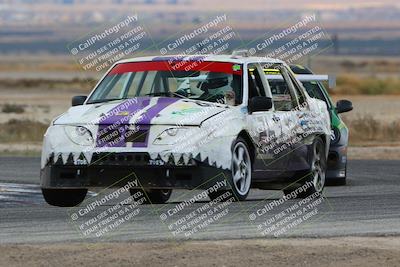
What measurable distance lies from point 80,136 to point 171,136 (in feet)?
3.15

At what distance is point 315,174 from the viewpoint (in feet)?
51.3

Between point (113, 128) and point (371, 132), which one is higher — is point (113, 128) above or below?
above

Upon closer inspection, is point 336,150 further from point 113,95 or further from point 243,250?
point 243,250

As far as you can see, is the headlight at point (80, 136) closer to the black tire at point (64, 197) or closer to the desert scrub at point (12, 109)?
the black tire at point (64, 197)

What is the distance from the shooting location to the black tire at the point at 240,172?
44.3ft

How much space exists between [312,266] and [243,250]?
0.78m

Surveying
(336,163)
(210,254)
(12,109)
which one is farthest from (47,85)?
(210,254)

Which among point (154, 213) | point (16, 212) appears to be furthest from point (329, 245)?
point (16, 212)

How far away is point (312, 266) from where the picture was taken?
932 centimetres

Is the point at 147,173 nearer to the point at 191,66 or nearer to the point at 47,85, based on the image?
the point at 191,66

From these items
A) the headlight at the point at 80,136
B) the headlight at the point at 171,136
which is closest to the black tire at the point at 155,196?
the headlight at the point at 80,136

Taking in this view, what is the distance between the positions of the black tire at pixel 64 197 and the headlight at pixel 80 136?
729mm

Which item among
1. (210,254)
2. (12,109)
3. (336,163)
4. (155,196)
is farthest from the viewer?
(12,109)

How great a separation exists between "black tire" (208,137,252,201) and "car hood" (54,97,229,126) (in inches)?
17.5
